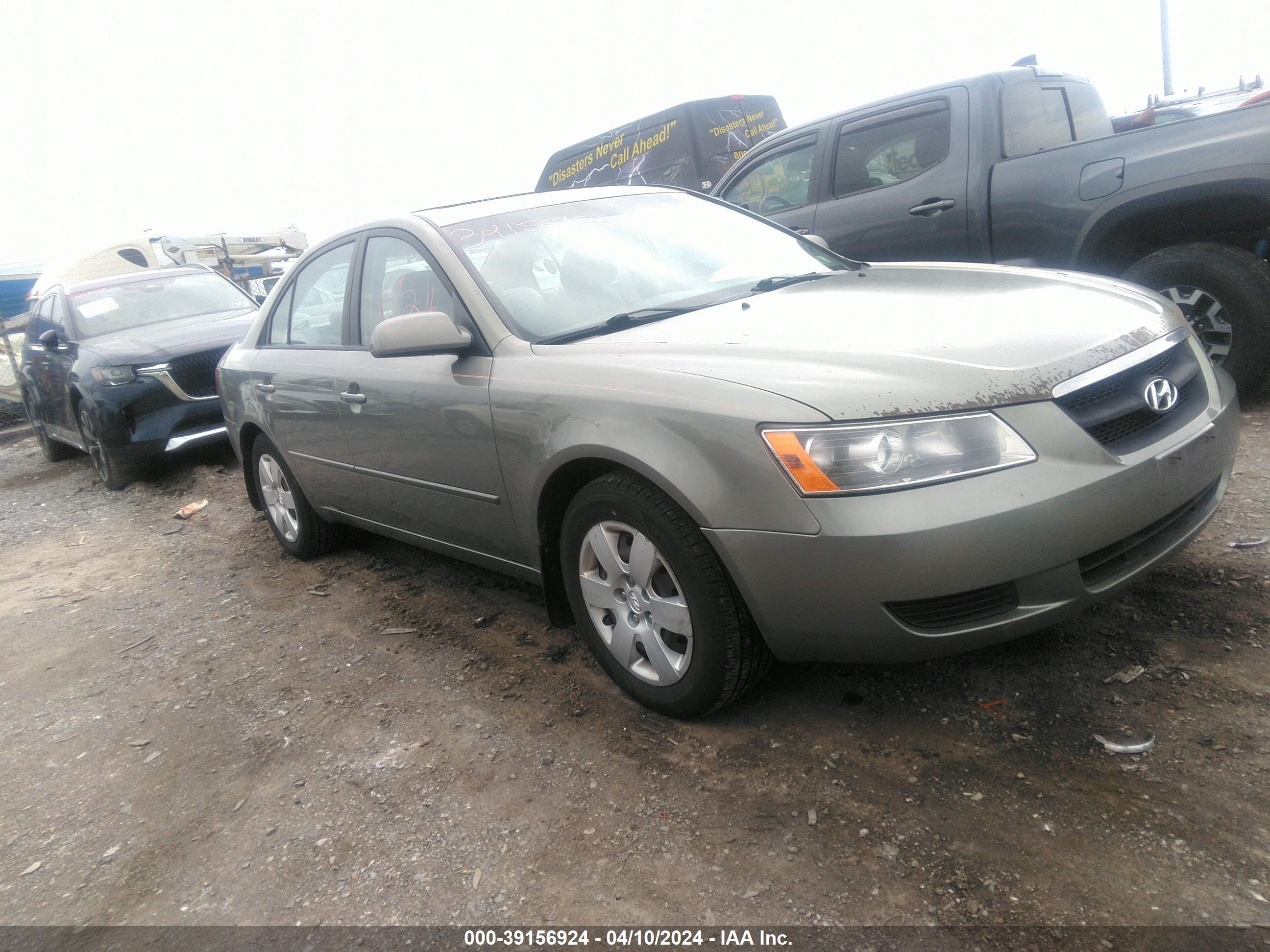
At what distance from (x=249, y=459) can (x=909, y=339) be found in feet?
12.6

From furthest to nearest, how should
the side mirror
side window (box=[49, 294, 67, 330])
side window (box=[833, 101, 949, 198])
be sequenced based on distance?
side window (box=[49, 294, 67, 330]), side window (box=[833, 101, 949, 198]), the side mirror

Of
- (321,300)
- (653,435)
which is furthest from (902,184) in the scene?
(653,435)

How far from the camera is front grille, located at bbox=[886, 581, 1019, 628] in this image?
7.34 ft

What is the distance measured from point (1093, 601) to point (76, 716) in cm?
353

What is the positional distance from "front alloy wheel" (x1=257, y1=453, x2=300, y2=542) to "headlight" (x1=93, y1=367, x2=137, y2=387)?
284cm

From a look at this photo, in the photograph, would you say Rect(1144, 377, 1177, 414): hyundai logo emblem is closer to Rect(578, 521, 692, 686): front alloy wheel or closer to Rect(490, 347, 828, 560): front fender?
Rect(490, 347, 828, 560): front fender

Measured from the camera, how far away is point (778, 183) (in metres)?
6.31

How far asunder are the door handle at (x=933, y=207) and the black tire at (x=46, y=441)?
849 centimetres

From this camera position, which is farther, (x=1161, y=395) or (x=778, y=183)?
(x=778, y=183)

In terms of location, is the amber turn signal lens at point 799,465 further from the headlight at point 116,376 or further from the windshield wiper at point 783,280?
the headlight at point 116,376

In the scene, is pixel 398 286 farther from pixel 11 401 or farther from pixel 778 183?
pixel 11 401

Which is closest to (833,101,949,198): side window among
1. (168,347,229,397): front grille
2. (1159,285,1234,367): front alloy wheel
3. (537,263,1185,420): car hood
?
(1159,285,1234,367): front alloy wheel

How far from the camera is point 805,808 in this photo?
233cm

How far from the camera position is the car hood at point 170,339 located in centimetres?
724
